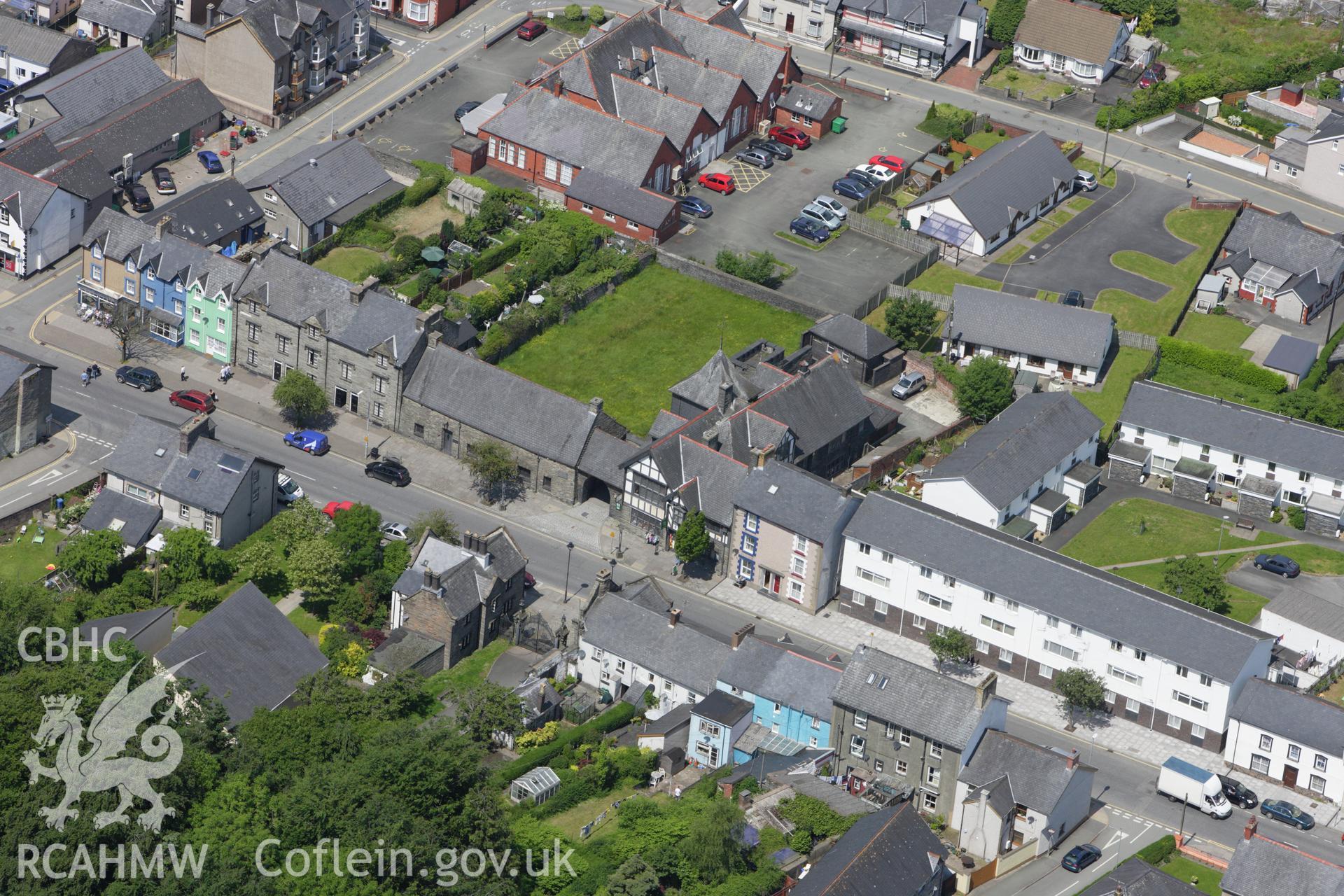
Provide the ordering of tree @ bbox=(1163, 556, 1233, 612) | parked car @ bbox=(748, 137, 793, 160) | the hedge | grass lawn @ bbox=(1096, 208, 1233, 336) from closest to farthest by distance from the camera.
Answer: tree @ bbox=(1163, 556, 1233, 612) → the hedge → grass lawn @ bbox=(1096, 208, 1233, 336) → parked car @ bbox=(748, 137, 793, 160)

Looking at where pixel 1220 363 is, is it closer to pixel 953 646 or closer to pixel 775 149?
pixel 953 646

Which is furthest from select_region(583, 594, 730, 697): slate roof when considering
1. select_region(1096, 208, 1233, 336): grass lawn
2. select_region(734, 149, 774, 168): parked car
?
select_region(734, 149, 774, 168): parked car

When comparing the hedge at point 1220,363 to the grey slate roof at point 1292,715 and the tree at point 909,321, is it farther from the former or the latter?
the grey slate roof at point 1292,715

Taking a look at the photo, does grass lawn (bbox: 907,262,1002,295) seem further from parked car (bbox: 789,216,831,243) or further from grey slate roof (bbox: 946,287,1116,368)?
parked car (bbox: 789,216,831,243)

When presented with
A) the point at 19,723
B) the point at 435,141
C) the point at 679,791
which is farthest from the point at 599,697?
the point at 435,141

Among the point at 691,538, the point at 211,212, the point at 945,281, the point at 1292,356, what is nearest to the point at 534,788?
the point at 691,538
